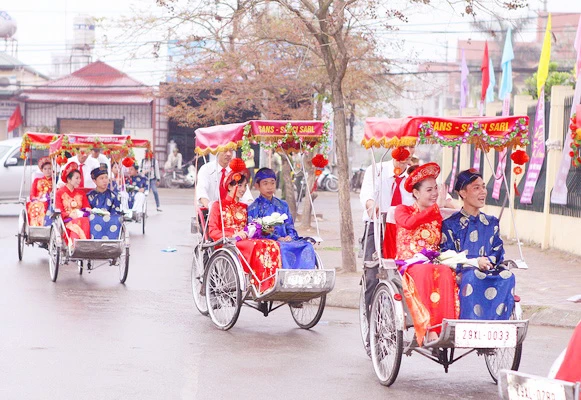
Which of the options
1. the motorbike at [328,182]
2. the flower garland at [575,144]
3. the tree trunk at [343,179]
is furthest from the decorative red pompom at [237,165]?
the motorbike at [328,182]

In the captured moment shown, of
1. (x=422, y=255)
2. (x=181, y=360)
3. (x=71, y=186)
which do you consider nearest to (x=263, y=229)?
(x=181, y=360)

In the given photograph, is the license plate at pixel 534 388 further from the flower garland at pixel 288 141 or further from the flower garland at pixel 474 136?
the flower garland at pixel 288 141

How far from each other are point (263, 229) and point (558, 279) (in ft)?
18.5

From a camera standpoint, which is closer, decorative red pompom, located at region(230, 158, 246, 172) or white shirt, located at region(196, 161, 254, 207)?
decorative red pompom, located at region(230, 158, 246, 172)

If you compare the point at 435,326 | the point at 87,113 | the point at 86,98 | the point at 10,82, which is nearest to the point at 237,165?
the point at 435,326

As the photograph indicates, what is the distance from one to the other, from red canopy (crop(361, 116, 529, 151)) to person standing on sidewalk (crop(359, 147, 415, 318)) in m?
0.48

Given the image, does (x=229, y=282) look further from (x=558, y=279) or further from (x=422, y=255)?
(x=558, y=279)

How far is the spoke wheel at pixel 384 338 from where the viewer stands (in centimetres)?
775

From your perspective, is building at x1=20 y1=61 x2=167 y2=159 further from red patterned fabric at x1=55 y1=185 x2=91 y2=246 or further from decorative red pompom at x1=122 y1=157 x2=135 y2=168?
red patterned fabric at x1=55 y1=185 x2=91 y2=246

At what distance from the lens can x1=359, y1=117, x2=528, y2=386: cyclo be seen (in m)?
A: 7.35


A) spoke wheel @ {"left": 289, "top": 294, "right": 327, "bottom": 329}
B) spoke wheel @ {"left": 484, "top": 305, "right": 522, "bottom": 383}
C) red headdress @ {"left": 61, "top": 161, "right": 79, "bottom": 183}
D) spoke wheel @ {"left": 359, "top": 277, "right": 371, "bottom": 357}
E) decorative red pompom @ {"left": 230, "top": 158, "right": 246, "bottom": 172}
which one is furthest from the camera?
red headdress @ {"left": 61, "top": 161, "right": 79, "bottom": 183}

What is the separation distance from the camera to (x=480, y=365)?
8.87m

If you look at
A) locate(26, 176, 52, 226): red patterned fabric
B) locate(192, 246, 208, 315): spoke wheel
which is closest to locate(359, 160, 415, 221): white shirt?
locate(192, 246, 208, 315): spoke wheel

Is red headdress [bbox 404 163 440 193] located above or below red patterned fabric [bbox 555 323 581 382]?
above
